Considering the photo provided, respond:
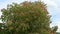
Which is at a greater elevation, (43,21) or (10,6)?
(10,6)

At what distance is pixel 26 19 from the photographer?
2502cm

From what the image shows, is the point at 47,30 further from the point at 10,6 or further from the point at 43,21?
the point at 10,6

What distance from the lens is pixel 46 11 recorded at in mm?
26766

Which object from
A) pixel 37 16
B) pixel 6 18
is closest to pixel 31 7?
pixel 37 16

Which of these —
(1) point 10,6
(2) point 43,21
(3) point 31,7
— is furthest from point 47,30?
(1) point 10,6

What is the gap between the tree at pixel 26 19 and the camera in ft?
82.8

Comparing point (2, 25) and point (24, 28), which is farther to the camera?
point (2, 25)

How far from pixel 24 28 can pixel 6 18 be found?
2.29 metres

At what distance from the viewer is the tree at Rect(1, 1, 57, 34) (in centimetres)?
2523

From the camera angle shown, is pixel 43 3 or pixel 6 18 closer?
pixel 6 18

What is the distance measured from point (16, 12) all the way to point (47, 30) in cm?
375

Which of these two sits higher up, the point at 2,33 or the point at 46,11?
the point at 46,11

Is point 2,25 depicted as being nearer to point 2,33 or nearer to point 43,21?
point 2,33

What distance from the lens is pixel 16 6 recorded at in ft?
86.7
